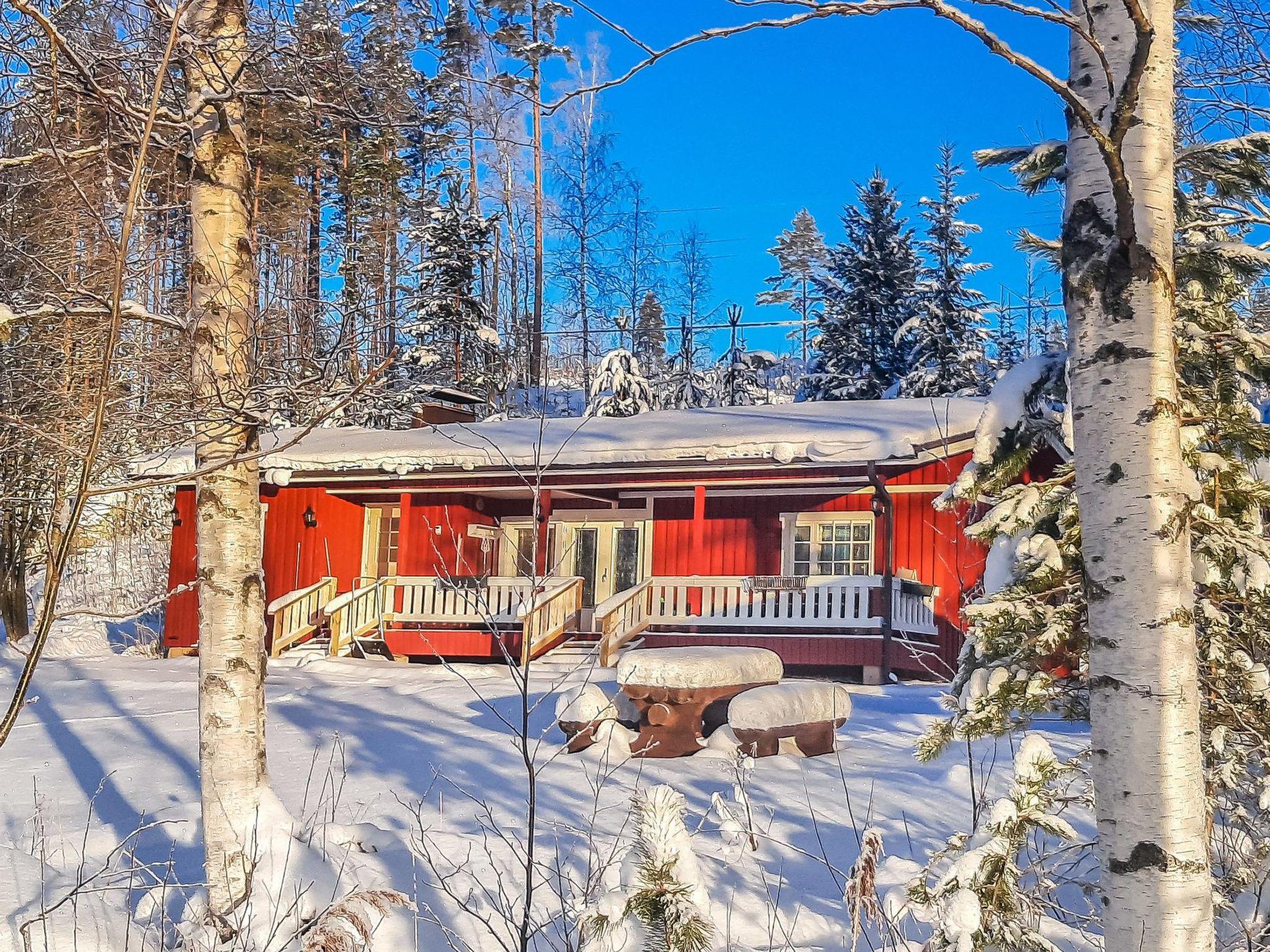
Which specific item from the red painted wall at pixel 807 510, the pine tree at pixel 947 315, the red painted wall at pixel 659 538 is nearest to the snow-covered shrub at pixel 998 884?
the red painted wall at pixel 807 510

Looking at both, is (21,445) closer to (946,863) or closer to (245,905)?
(245,905)

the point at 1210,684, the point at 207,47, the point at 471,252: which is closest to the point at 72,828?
the point at 207,47

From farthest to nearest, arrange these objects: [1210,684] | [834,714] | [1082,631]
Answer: [834,714] < [1082,631] < [1210,684]

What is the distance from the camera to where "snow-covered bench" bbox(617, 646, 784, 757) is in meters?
7.67

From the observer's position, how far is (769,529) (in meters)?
15.7

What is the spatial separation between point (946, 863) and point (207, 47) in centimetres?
488

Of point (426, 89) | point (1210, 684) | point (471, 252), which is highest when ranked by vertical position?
point (471, 252)

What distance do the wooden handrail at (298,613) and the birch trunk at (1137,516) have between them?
14.2 m

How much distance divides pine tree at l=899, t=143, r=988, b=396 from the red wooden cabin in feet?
27.7

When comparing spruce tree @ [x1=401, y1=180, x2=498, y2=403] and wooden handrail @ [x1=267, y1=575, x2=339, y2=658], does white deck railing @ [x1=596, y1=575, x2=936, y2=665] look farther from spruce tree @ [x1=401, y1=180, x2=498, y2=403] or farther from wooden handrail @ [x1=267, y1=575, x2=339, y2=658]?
spruce tree @ [x1=401, y1=180, x2=498, y2=403]

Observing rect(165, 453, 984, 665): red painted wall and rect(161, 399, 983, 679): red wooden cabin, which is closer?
rect(161, 399, 983, 679): red wooden cabin

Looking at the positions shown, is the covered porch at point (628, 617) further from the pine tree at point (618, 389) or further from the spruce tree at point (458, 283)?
the spruce tree at point (458, 283)

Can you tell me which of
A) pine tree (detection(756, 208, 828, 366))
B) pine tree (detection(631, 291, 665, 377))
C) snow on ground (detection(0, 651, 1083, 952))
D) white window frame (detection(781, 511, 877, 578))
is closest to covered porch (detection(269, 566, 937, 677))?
white window frame (detection(781, 511, 877, 578))

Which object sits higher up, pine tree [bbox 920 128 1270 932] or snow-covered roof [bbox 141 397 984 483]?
snow-covered roof [bbox 141 397 984 483]
